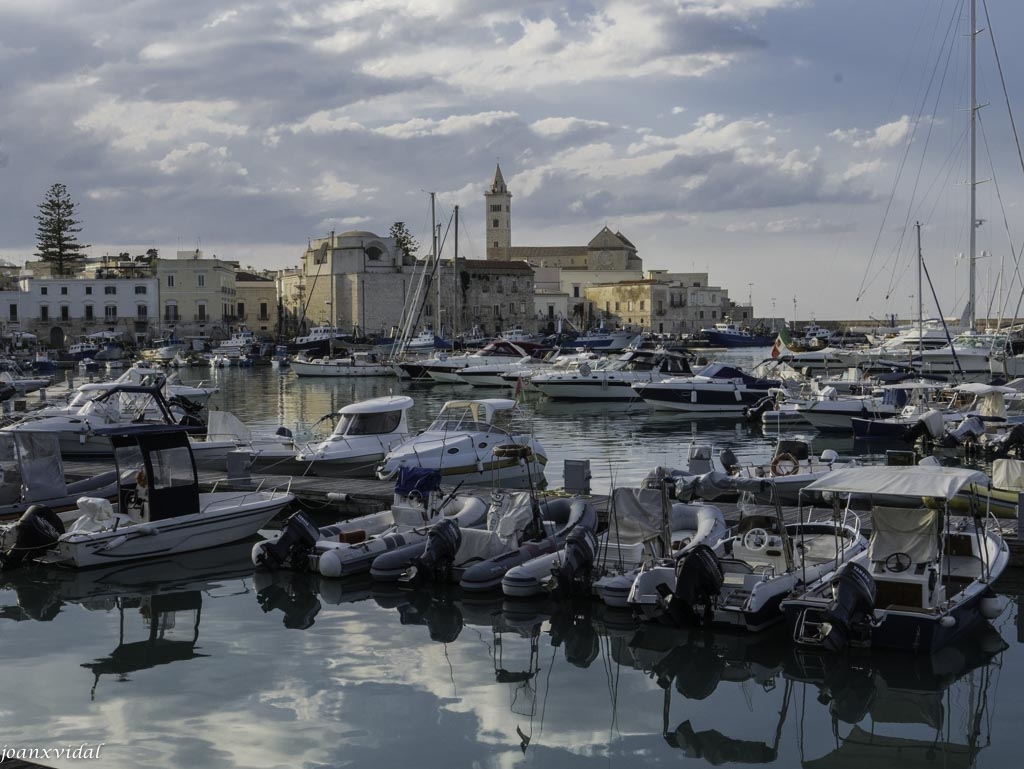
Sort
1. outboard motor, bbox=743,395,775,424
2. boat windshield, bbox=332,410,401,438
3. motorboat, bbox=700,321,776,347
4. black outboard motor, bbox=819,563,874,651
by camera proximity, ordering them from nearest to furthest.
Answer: black outboard motor, bbox=819,563,874,651
boat windshield, bbox=332,410,401,438
outboard motor, bbox=743,395,775,424
motorboat, bbox=700,321,776,347

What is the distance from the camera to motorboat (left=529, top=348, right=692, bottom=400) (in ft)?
155

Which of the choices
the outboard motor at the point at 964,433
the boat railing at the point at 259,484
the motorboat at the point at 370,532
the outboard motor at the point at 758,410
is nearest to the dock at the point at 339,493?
the boat railing at the point at 259,484

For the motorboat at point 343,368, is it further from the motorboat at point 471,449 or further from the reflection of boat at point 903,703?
the reflection of boat at point 903,703

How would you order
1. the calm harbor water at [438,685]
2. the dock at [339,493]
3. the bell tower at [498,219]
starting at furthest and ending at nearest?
the bell tower at [498,219]
the dock at [339,493]
the calm harbor water at [438,685]

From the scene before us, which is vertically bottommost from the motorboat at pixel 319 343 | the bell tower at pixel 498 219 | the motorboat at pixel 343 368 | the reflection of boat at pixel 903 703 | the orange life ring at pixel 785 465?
the reflection of boat at pixel 903 703

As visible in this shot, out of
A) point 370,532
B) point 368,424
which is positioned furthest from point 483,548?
point 368,424

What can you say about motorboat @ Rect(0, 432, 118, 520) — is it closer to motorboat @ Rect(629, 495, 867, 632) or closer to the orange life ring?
motorboat @ Rect(629, 495, 867, 632)

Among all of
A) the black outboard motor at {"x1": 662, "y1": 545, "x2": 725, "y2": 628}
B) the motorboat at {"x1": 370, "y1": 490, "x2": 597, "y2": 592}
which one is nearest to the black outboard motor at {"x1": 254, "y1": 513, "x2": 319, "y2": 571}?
the motorboat at {"x1": 370, "y1": 490, "x2": 597, "y2": 592}

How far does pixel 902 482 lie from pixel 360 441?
14.2 metres

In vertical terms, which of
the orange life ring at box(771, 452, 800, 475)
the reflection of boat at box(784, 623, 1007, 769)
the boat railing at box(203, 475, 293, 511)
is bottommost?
the reflection of boat at box(784, 623, 1007, 769)

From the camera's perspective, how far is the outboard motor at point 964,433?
98.3 ft

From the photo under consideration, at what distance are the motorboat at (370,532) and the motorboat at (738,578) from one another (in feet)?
13.3

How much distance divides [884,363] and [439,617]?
46282 mm

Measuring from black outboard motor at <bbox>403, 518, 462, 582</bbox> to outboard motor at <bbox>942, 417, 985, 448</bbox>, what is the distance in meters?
19.3
